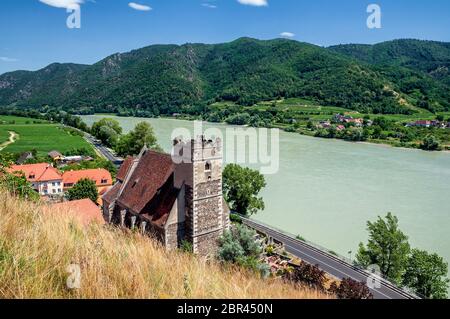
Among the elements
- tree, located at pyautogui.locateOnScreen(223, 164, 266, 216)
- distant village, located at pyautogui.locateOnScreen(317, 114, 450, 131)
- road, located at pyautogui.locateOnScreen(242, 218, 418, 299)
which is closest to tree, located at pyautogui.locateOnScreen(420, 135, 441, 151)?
distant village, located at pyautogui.locateOnScreen(317, 114, 450, 131)

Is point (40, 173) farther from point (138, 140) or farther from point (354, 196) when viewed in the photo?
point (354, 196)

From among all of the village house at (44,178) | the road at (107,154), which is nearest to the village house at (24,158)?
the road at (107,154)

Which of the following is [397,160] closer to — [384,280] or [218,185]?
[384,280]

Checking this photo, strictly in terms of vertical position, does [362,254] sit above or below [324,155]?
below

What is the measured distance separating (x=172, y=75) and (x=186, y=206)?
621ft

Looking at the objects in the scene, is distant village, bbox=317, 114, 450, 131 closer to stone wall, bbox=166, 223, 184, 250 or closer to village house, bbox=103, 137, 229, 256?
village house, bbox=103, 137, 229, 256

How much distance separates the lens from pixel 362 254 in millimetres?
22266

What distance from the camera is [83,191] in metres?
29.7

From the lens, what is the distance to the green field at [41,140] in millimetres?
66062

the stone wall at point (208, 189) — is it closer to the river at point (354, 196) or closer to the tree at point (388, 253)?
the tree at point (388, 253)

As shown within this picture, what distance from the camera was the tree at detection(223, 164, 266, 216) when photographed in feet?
104

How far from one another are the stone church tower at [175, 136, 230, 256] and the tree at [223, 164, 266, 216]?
508 inches

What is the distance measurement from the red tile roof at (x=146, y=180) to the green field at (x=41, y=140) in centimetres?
4751
